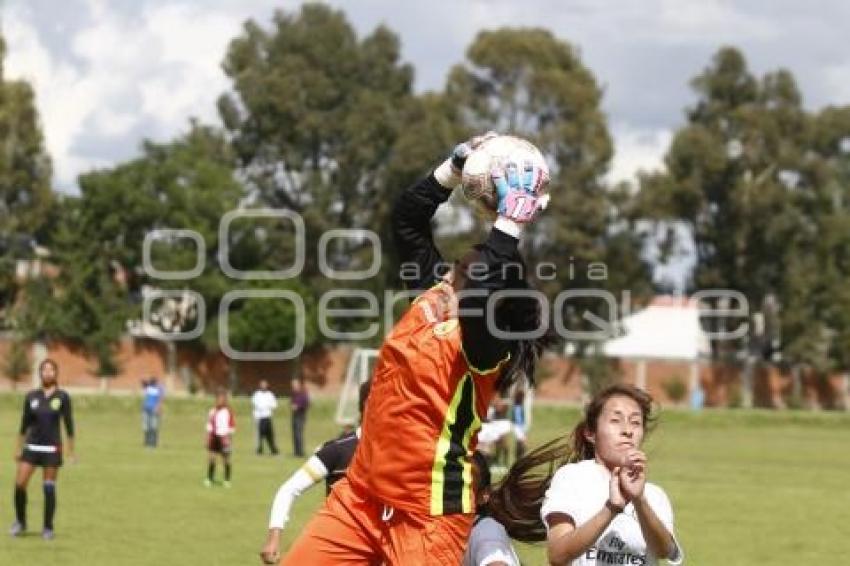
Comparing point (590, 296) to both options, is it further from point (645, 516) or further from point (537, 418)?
point (645, 516)

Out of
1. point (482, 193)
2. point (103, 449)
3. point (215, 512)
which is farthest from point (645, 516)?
point (103, 449)

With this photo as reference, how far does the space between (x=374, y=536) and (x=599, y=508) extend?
899 millimetres

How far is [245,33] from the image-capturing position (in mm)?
84500

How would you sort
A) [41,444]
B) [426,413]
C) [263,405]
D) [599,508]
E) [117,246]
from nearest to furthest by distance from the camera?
1. [599,508]
2. [426,413]
3. [41,444]
4. [263,405]
5. [117,246]

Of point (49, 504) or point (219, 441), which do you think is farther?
point (219, 441)

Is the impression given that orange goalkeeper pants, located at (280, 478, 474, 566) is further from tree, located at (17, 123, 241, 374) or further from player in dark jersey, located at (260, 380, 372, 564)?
tree, located at (17, 123, 241, 374)

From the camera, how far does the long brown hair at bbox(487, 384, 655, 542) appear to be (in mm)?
6383

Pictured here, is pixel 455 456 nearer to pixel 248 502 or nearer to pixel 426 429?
pixel 426 429

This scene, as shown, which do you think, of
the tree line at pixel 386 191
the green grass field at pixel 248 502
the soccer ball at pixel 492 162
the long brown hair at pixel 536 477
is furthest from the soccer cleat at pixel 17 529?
the tree line at pixel 386 191

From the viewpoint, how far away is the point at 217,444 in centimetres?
2903

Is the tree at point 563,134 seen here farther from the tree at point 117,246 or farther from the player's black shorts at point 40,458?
the player's black shorts at point 40,458

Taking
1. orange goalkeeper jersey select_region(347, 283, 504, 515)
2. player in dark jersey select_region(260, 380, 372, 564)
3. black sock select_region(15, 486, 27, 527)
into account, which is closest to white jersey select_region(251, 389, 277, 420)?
black sock select_region(15, 486, 27, 527)

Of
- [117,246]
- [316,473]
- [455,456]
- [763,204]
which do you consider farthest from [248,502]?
[763,204]

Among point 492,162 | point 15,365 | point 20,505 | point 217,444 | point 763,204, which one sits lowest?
point 20,505
